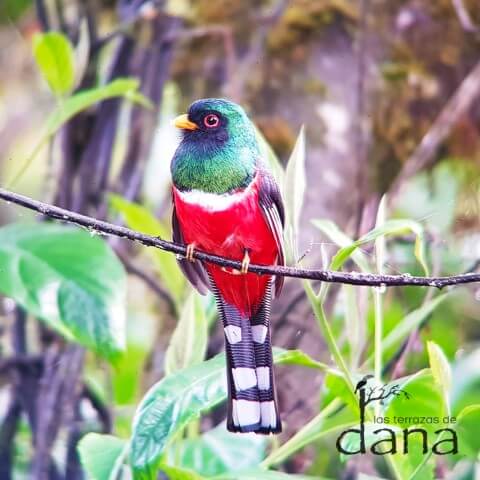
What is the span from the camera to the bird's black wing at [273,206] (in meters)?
1.14

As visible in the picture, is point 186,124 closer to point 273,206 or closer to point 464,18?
point 273,206

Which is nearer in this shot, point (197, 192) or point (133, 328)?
point (197, 192)

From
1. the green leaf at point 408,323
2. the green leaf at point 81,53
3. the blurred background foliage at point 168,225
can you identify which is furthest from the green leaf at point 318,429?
the green leaf at point 81,53

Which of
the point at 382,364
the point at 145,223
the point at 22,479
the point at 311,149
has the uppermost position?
the point at 311,149

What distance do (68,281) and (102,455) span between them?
0.83 feet

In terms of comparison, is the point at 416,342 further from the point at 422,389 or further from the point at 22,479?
the point at 22,479

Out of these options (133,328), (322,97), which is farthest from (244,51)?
(133,328)

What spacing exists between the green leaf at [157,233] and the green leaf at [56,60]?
20 centimetres

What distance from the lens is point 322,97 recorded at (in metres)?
1.51

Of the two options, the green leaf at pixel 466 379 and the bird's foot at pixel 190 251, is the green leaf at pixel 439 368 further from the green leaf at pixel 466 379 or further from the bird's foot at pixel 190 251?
the bird's foot at pixel 190 251

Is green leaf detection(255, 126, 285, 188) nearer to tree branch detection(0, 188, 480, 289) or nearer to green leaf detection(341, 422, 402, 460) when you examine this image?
tree branch detection(0, 188, 480, 289)

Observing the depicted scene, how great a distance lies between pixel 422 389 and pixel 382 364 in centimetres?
10

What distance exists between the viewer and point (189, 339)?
123 cm

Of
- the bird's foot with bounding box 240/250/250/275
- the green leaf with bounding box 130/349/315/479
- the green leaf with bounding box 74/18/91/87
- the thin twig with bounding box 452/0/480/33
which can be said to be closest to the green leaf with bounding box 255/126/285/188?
the bird's foot with bounding box 240/250/250/275
